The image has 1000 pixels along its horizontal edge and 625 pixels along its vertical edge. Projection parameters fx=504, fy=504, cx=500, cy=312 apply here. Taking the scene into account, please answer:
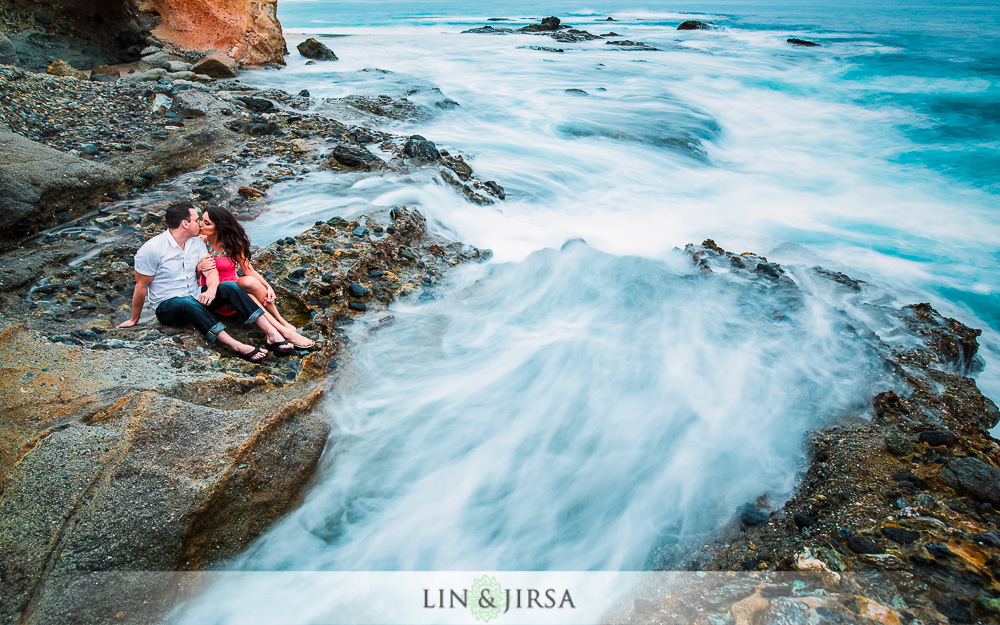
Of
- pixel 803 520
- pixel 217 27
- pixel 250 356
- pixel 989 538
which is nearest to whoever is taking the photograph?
pixel 989 538

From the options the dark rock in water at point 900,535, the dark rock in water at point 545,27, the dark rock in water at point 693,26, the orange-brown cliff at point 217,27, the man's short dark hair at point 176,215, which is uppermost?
the dark rock in water at point 693,26

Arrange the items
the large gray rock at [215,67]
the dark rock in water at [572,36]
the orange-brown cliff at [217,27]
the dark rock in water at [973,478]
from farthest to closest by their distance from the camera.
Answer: the dark rock in water at [572,36]
the orange-brown cliff at [217,27]
the large gray rock at [215,67]
the dark rock in water at [973,478]

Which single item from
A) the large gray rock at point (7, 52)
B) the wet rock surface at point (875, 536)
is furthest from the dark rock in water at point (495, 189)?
the large gray rock at point (7, 52)

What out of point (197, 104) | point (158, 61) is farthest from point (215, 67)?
point (197, 104)

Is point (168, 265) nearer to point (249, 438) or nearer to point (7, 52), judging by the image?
point (249, 438)

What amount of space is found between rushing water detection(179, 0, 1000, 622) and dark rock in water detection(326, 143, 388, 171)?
36 centimetres

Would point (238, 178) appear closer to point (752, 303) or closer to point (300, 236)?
point (300, 236)

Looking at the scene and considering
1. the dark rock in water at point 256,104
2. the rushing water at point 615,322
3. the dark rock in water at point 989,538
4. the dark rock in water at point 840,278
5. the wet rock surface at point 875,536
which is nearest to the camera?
the wet rock surface at point 875,536

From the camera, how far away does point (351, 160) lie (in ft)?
26.0

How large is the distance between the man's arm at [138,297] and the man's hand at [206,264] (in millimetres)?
369

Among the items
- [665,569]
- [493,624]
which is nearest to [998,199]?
[665,569]

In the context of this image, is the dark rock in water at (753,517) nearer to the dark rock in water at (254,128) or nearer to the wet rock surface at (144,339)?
the wet rock surface at (144,339)

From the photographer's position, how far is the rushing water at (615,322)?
11.4 feet

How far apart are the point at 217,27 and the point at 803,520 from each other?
17.6 metres
